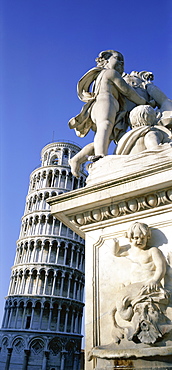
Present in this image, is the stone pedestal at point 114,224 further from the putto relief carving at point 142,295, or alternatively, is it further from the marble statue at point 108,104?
the marble statue at point 108,104

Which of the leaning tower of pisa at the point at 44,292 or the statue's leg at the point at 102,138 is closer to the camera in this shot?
the statue's leg at the point at 102,138

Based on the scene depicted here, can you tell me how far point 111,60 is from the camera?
375 cm

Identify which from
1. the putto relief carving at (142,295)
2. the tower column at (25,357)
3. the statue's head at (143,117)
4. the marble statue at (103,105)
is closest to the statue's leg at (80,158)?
the marble statue at (103,105)

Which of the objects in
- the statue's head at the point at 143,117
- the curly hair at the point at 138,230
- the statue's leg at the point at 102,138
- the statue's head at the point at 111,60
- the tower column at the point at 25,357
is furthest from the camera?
the tower column at the point at 25,357

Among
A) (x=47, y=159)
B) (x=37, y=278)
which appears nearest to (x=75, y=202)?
(x=37, y=278)

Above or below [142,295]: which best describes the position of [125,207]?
above

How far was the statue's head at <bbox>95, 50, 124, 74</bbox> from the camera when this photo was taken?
12.2 feet

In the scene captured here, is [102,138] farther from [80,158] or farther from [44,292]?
[44,292]

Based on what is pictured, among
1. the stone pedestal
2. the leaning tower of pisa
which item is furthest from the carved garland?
the leaning tower of pisa

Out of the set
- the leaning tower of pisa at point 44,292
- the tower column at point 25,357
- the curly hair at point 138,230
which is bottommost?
the curly hair at point 138,230

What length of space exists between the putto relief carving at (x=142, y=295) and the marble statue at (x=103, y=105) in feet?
3.76

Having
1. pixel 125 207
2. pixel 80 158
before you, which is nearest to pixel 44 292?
pixel 80 158

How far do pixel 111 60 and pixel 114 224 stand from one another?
2.21 m

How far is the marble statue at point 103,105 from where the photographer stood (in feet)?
10.5
